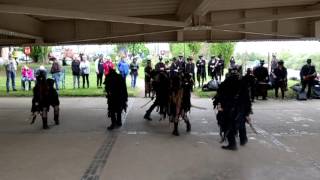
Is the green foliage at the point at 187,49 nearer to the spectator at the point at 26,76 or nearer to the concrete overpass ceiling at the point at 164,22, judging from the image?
the spectator at the point at 26,76

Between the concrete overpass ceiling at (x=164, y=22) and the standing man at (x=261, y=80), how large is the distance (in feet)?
7.04

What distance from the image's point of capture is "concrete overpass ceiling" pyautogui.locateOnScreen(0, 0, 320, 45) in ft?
41.5

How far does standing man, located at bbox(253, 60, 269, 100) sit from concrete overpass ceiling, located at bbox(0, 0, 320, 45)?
215 cm

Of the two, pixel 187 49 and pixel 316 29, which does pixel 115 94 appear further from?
pixel 187 49

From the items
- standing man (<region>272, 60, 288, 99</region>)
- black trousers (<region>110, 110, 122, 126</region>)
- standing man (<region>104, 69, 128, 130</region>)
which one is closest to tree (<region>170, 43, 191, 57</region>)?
standing man (<region>272, 60, 288, 99</region>)

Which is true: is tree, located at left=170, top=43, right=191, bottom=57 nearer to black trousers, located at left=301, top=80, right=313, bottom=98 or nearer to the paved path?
black trousers, located at left=301, top=80, right=313, bottom=98

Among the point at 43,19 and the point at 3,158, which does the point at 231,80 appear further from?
the point at 43,19

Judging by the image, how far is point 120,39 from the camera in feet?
59.5

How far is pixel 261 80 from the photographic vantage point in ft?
62.4

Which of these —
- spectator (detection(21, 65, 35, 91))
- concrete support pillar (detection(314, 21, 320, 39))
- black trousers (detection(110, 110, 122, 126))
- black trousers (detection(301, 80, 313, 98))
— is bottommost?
black trousers (detection(110, 110, 122, 126))

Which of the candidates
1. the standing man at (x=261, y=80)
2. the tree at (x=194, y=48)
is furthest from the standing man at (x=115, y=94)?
the tree at (x=194, y=48)

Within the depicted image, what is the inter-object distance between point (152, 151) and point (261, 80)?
11.3 m

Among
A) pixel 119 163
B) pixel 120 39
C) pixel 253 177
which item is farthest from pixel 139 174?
pixel 120 39

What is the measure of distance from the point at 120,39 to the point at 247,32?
5.33 metres
